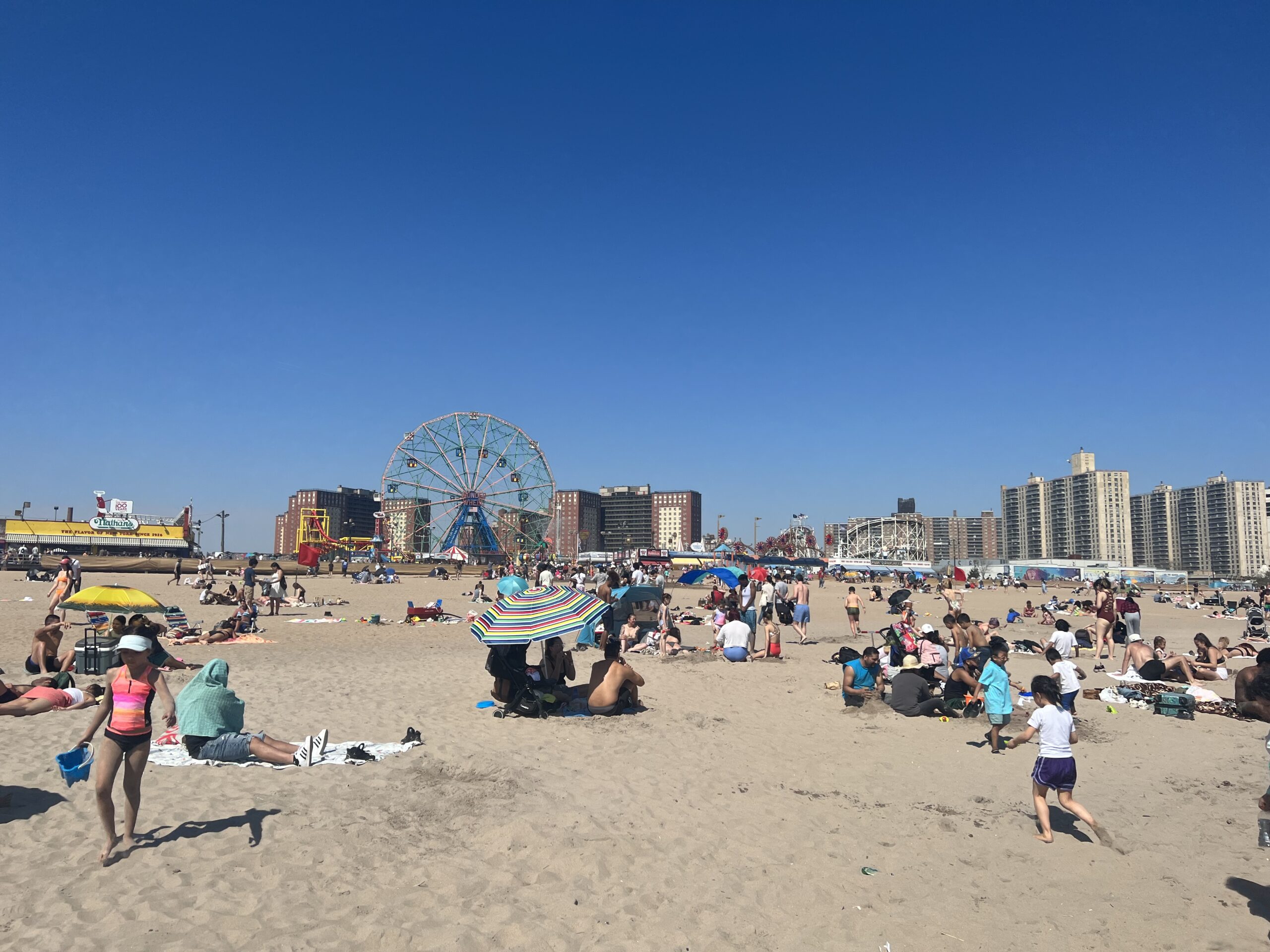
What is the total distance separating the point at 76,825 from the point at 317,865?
1.82 meters

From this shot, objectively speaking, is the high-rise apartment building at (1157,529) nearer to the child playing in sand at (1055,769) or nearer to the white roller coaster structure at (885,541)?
the white roller coaster structure at (885,541)

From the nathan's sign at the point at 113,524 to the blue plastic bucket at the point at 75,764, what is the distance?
76680 millimetres

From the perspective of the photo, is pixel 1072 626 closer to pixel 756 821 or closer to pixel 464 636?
pixel 464 636

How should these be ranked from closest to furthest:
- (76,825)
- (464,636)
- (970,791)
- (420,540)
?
(76,825) < (970,791) < (464,636) < (420,540)

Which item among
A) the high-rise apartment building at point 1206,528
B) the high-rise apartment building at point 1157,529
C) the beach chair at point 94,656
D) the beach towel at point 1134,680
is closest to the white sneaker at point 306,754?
the beach chair at point 94,656

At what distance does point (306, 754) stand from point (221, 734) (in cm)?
73

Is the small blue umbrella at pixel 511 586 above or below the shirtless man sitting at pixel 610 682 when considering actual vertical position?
above

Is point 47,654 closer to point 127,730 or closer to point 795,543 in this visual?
point 127,730

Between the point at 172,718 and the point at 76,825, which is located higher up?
the point at 172,718

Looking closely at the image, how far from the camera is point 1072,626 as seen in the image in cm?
2375

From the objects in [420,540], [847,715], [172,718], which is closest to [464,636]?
[847,715]

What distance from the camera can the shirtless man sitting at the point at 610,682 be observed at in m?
8.89

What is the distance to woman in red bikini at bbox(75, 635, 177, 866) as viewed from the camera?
14.9ft

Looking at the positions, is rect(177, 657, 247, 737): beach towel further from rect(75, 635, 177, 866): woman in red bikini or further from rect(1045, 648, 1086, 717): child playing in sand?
rect(1045, 648, 1086, 717): child playing in sand
